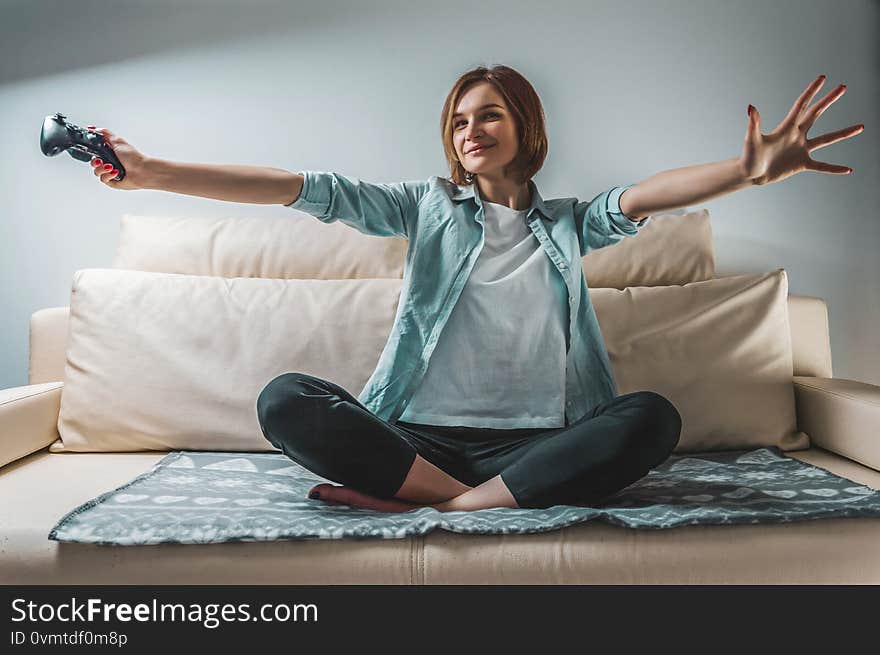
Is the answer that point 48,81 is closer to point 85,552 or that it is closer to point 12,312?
point 12,312

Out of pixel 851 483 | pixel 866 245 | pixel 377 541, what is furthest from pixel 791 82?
pixel 377 541

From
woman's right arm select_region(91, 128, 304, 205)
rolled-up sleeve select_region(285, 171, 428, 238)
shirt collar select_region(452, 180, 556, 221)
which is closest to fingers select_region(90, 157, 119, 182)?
woman's right arm select_region(91, 128, 304, 205)

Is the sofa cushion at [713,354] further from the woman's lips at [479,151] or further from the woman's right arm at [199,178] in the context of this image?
the woman's right arm at [199,178]

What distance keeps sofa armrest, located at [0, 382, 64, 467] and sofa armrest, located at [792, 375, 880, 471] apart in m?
1.51

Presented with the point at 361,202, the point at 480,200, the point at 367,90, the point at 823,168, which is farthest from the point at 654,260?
the point at 367,90

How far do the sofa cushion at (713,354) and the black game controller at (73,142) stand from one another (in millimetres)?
977

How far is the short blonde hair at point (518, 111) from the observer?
150 cm

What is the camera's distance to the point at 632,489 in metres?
1.27

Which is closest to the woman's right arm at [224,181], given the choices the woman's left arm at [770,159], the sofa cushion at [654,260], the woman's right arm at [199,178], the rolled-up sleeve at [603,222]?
the woman's right arm at [199,178]

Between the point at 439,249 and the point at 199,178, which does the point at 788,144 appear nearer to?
the point at 439,249

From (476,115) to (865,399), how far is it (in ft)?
2.87

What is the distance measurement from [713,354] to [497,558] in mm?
779

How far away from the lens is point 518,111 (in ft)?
4.94
